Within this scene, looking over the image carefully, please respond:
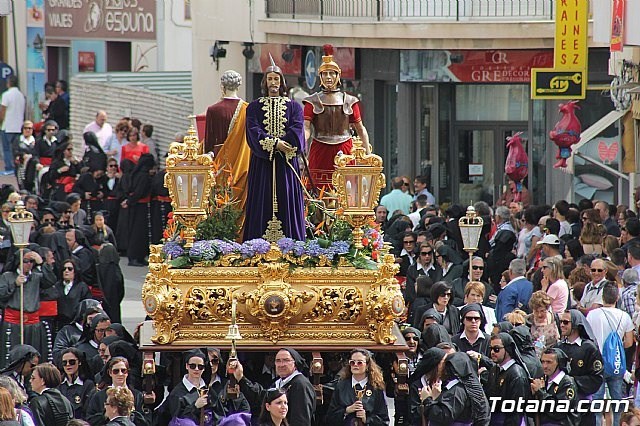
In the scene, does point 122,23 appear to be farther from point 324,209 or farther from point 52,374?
point 52,374

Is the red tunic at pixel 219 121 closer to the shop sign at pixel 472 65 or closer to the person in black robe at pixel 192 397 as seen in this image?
the person in black robe at pixel 192 397

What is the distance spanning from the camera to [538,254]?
65.9ft

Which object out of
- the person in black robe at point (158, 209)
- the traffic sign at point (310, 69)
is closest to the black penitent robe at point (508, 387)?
the person in black robe at point (158, 209)

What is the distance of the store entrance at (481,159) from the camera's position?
31.1 meters

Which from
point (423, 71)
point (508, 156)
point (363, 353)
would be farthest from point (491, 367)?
point (423, 71)

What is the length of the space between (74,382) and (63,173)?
1452 cm

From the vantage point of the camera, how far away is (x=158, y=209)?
27719 mm

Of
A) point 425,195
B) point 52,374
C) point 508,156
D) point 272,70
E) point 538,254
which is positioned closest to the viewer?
point 52,374

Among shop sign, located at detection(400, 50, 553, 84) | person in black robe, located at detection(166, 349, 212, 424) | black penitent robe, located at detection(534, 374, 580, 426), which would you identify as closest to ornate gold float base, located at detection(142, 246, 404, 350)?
person in black robe, located at detection(166, 349, 212, 424)

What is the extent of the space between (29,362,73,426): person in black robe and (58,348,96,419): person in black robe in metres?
0.61

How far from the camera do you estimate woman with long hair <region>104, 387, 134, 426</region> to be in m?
12.9

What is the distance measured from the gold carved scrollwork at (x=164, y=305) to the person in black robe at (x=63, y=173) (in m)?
13.2

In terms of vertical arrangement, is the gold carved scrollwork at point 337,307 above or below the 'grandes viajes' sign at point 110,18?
below

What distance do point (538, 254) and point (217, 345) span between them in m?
6.03
